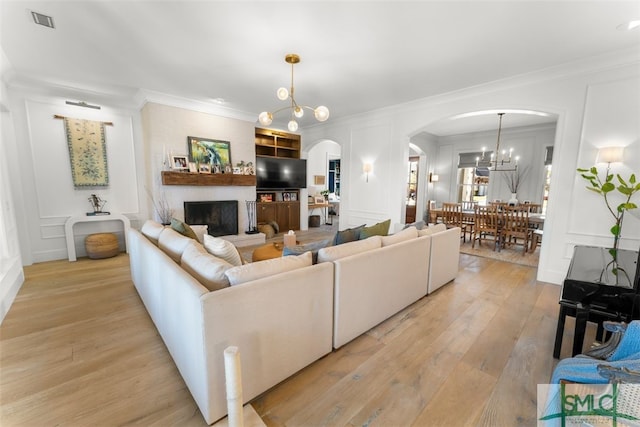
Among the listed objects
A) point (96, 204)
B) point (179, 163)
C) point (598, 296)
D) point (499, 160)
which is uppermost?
point (499, 160)

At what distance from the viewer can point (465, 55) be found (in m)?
2.98

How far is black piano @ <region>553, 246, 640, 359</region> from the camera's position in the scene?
164 centimetres

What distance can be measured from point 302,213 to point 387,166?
2941 mm

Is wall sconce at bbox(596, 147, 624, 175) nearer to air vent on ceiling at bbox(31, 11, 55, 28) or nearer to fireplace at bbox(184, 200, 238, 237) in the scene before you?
fireplace at bbox(184, 200, 238, 237)

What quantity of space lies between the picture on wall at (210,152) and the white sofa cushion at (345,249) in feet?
13.0

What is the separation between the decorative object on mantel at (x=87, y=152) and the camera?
425 cm

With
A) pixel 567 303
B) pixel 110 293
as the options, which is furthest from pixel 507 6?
pixel 110 293

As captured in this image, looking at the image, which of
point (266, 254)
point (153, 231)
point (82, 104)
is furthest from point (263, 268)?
point (82, 104)

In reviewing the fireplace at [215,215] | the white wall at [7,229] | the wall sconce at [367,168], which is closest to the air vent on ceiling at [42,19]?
the white wall at [7,229]

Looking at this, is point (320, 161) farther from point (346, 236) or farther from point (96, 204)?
point (346, 236)

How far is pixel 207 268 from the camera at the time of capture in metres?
1.61

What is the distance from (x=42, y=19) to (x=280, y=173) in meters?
4.53

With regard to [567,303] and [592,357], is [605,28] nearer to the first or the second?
[567,303]

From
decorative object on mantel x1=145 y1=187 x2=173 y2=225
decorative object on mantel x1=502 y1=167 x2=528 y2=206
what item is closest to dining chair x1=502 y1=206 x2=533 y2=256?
decorative object on mantel x1=502 y1=167 x2=528 y2=206
